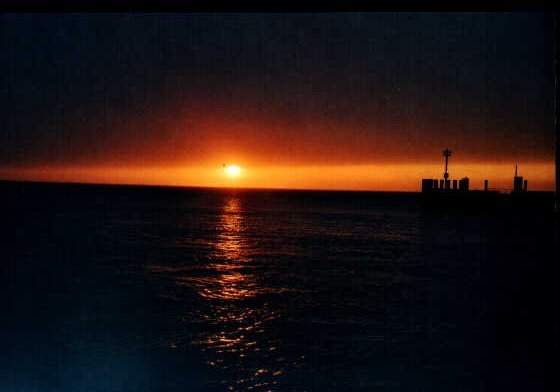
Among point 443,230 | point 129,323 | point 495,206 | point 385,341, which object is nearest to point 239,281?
point 129,323

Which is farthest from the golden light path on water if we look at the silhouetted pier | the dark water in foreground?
the silhouetted pier

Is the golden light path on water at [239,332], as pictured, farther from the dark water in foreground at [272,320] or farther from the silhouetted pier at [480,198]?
the silhouetted pier at [480,198]

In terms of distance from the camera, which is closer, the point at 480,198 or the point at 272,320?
the point at 272,320

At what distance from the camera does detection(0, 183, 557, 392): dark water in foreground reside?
7781mm

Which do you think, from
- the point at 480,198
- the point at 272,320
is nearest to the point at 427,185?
the point at 480,198

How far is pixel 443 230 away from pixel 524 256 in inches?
542

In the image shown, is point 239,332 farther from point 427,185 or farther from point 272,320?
point 427,185

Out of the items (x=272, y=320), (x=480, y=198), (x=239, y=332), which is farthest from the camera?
(x=480, y=198)

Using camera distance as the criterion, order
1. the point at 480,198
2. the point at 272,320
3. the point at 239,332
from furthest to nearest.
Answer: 1. the point at 480,198
2. the point at 272,320
3. the point at 239,332

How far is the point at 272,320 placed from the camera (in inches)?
440

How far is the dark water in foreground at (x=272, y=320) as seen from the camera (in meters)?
7.78

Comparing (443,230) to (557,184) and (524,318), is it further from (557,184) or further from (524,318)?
(557,184)

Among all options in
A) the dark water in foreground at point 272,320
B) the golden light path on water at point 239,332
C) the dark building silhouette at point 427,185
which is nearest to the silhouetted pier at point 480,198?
the dark building silhouette at point 427,185

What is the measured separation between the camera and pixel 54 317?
1088 cm
